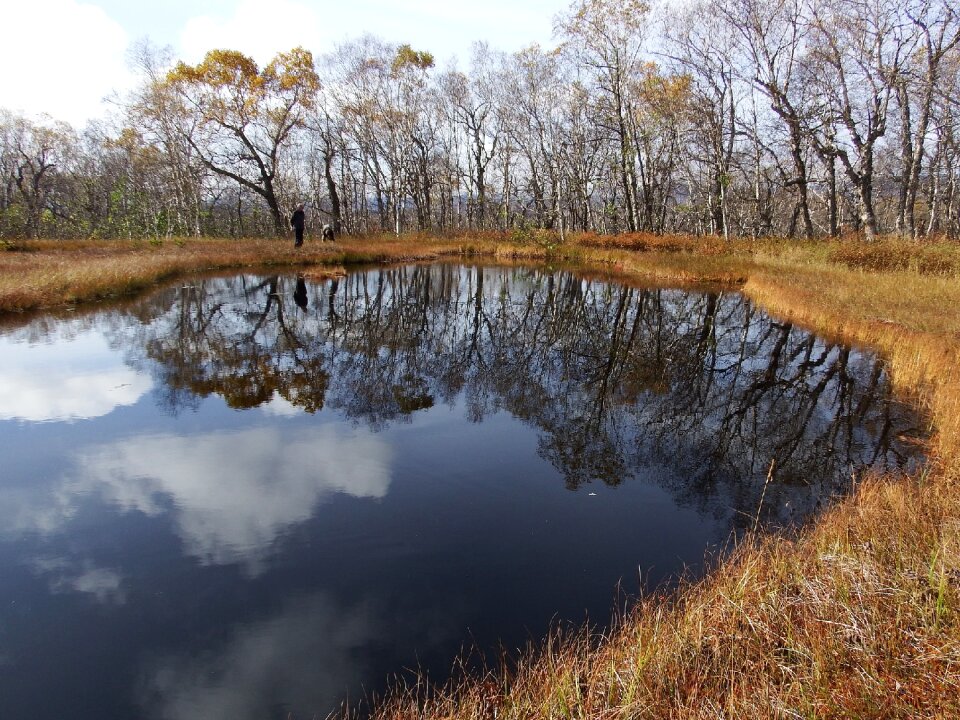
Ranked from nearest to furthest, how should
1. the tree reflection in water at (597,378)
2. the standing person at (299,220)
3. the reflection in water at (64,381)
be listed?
the tree reflection in water at (597,378)
the reflection in water at (64,381)
the standing person at (299,220)

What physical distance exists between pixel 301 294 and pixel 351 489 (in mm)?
14154

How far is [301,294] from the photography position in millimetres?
18703

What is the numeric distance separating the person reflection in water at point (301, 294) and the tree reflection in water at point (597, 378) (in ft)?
0.56

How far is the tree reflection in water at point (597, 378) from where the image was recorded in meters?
6.41

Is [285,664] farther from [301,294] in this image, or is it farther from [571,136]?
[571,136]

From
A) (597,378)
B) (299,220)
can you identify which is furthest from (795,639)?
(299,220)

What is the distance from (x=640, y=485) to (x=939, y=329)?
7.97 meters

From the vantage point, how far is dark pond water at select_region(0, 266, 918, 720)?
11.7 feet

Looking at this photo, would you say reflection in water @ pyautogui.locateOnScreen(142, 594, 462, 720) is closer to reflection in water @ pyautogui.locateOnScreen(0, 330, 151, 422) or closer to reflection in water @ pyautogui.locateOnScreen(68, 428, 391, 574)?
reflection in water @ pyautogui.locateOnScreen(68, 428, 391, 574)

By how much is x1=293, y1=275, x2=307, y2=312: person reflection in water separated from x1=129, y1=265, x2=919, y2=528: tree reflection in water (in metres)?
0.17

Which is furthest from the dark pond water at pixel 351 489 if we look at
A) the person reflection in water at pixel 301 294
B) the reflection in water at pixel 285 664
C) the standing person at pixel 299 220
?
the standing person at pixel 299 220

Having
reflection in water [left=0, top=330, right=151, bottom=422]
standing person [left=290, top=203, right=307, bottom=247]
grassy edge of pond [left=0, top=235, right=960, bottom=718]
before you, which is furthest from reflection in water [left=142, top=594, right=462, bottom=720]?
standing person [left=290, top=203, right=307, bottom=247]

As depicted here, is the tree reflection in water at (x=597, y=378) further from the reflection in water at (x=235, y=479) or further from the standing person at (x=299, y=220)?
the standing person at (x=299, y=220)

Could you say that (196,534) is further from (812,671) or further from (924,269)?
(924,269)
